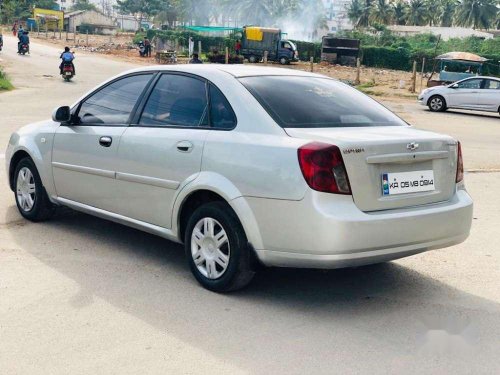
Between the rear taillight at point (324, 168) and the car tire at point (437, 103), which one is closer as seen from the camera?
the rear taillight at point (324, 168)

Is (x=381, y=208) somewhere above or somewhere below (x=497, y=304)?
above

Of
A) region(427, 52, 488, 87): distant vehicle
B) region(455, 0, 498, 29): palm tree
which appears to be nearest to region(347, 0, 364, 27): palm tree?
region(455, 0, 498, 29): palm tree

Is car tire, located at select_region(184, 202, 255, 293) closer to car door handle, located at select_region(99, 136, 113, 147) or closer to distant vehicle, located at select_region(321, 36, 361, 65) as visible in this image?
car door handle, located at select_region(99, 136, 113, 147)

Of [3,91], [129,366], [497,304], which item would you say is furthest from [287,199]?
[3,91]

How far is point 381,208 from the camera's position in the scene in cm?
446

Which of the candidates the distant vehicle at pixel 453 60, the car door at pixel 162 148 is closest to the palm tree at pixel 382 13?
the distant vehicle at pixel 453 60

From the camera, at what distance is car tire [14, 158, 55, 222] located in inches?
259

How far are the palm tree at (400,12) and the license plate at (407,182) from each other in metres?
127

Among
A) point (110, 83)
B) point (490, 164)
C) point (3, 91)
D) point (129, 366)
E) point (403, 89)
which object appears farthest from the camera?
point (403, 89)

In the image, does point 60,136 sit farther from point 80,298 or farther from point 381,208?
point 381,208

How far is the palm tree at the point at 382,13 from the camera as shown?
126 metres

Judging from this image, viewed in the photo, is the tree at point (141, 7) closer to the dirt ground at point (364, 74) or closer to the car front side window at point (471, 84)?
the dirt ground at point (364, 74)

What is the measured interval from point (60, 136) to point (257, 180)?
8.26ft

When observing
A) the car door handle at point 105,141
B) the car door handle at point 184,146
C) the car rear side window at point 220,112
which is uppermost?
the car rear side window at point 220,112
